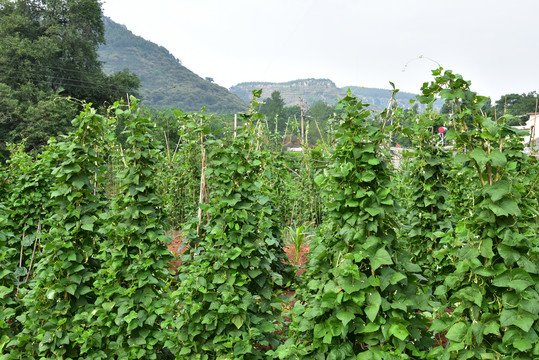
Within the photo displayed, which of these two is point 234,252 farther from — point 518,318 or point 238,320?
point 518,318

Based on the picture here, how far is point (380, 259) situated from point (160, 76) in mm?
97169

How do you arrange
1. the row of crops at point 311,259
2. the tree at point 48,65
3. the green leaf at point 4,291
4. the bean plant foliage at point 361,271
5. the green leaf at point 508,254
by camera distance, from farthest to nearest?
1. the tree at point 48,65
2. the green leaf at point 4,291
3. the bean plant foliage at point 361,271
4. the row of crops at point 311,259
5. the green leaf at point 508,254

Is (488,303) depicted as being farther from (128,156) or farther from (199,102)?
(199,102)

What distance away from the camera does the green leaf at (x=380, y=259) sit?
86.2 inches

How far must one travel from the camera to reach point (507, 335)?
6.40 ft

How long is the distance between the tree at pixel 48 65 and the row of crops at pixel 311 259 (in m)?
22.3

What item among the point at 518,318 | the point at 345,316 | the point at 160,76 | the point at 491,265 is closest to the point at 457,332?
the point at 518,318

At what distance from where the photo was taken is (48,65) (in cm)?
2823

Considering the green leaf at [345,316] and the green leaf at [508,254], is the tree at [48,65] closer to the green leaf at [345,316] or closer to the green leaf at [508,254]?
the green leaf at [345,316]

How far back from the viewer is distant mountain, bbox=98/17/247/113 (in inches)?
3004

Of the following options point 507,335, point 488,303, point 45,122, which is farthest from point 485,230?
point 45,122

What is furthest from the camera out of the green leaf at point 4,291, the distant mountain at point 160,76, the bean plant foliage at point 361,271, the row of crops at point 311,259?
the distant mountain at point 160,76

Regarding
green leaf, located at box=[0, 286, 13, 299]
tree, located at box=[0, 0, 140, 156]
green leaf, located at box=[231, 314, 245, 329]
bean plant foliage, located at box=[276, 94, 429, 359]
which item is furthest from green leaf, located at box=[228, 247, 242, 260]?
tree, located at box=[0, 0, 140, 156]

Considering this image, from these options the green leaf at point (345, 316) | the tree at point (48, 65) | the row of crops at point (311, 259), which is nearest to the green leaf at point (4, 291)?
the row of crops at point (311, 259)
